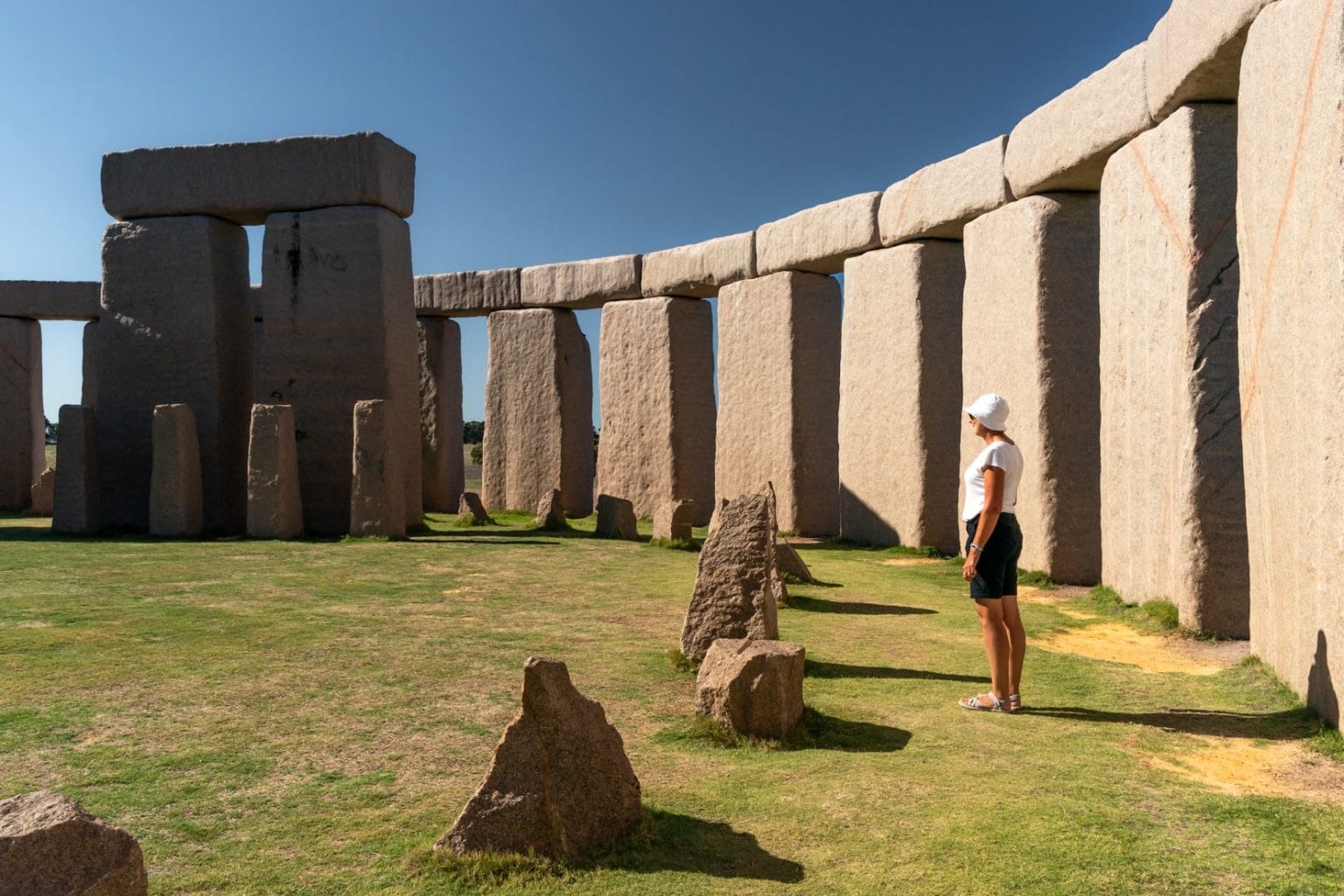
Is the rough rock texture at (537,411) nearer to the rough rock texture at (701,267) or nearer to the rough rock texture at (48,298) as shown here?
the rough rock texture at (701,267)

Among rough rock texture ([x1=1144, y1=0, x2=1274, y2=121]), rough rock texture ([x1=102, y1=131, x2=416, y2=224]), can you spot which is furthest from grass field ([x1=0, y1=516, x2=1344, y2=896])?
rough rock texture ([x1=102, y1=131, x2=416, y2=224])

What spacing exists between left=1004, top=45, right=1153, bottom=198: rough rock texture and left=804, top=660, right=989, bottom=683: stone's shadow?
371cm

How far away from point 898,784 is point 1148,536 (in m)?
3.62

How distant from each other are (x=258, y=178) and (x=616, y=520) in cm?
511

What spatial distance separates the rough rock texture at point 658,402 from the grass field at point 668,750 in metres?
5.95

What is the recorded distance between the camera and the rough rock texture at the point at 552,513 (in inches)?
429

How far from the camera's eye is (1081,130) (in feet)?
22.2

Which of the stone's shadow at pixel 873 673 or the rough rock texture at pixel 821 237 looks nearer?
the stone's shadow at pixel 873 673

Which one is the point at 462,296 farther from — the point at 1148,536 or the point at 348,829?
the point at 348,829

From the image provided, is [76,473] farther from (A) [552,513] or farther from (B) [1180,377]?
(B) [1180,377]

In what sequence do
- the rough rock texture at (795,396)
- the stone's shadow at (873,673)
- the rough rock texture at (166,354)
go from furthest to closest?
1. the rough rock texture at (795,396)
2. the rough rock texture at (166,354)
3. the stone's shadow at (873,673)

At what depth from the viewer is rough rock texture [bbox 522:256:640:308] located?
12781 millimetres

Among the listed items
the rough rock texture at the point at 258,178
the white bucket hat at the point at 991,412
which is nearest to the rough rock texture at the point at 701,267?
the rough rock texture at the point at 258,178

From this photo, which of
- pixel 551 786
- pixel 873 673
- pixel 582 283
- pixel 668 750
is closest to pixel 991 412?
pixel 873 673
